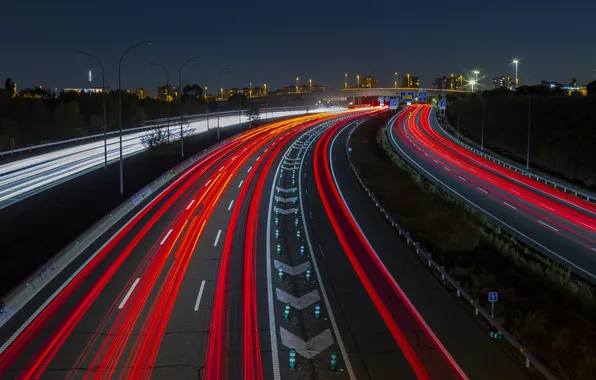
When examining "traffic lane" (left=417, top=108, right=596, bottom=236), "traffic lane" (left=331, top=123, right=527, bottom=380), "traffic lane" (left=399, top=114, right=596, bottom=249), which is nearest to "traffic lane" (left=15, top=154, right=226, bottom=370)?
"traffic lane" (left=331, top=123, right=527, bottom=380)

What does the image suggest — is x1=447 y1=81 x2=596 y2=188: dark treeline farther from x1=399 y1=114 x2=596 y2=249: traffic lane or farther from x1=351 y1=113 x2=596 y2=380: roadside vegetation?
x1=351 y1=113 x2=596 y2=380: roadside vegetation

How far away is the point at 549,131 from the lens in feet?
243

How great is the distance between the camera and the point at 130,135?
278ft

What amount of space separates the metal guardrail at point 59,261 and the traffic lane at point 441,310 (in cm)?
1204

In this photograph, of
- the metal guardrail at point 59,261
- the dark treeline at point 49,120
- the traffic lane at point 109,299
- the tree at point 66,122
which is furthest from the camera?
the tree at point 66,122

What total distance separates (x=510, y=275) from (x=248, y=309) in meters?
13.3

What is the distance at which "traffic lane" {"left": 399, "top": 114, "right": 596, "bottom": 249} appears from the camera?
104 ft


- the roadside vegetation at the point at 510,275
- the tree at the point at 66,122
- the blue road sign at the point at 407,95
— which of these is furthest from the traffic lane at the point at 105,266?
the blue road sign at the point at 407,95

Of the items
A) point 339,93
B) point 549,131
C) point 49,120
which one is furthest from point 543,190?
point 339,93

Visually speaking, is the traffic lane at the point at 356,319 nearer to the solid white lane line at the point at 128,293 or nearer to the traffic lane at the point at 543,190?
the solid white lane line at the point at 128,293

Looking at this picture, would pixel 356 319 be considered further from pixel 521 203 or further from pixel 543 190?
pixel 543 190

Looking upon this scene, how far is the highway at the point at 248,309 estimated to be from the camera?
561 inches

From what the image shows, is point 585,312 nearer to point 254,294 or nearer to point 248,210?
point 254,294

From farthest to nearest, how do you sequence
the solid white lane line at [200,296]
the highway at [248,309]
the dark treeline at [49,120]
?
1. the dark treeline at [49,120]
2. the solid white lane line at [200,296]
3. the highway at [248,309]
